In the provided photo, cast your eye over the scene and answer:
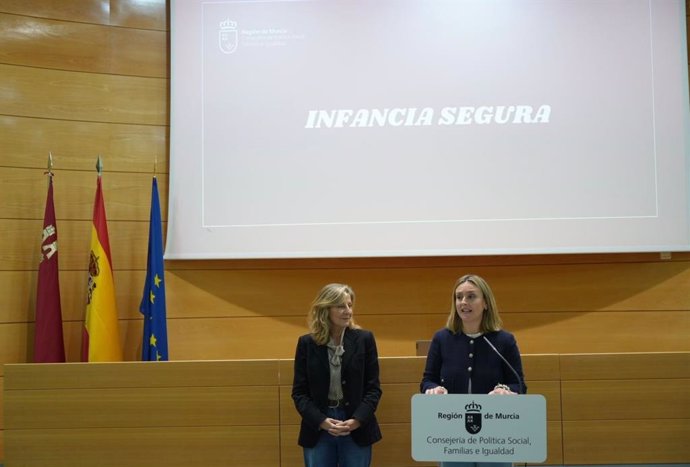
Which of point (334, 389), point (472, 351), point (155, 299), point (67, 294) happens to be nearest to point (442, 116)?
point (155, 299)

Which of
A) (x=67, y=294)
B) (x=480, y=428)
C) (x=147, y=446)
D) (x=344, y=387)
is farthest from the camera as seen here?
(x=67, y=294)

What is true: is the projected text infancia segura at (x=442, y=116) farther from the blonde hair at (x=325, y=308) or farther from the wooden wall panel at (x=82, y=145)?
the blonde hair at (x=325, y=308)

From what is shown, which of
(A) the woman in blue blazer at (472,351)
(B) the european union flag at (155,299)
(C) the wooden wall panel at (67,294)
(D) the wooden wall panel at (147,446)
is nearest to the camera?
(A) the woman in blue blazer at (472,351)

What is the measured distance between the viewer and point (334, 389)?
135 inches

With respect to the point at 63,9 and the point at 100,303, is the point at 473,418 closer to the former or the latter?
the point at 100,303

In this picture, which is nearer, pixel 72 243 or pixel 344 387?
pixel 344 387

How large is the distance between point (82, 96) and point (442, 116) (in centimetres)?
234

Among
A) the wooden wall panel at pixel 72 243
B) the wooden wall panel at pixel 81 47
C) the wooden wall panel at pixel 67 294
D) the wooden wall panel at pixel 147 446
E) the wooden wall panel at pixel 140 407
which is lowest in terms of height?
the wooden wall panel at pixel 147 446

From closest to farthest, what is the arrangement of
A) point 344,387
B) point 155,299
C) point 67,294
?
1. point 344,387
2. point 155,299
3. point 67,294

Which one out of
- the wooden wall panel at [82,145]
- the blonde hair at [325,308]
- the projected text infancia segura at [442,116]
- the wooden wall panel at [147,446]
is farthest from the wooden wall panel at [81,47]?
the blonde hair at [325,308]

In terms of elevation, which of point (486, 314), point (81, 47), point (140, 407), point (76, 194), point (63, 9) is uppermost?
point (63, 9)

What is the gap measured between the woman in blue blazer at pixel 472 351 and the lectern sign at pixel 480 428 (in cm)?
42

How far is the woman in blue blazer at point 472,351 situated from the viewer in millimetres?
2959

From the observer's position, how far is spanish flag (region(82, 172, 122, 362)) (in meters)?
4.70
